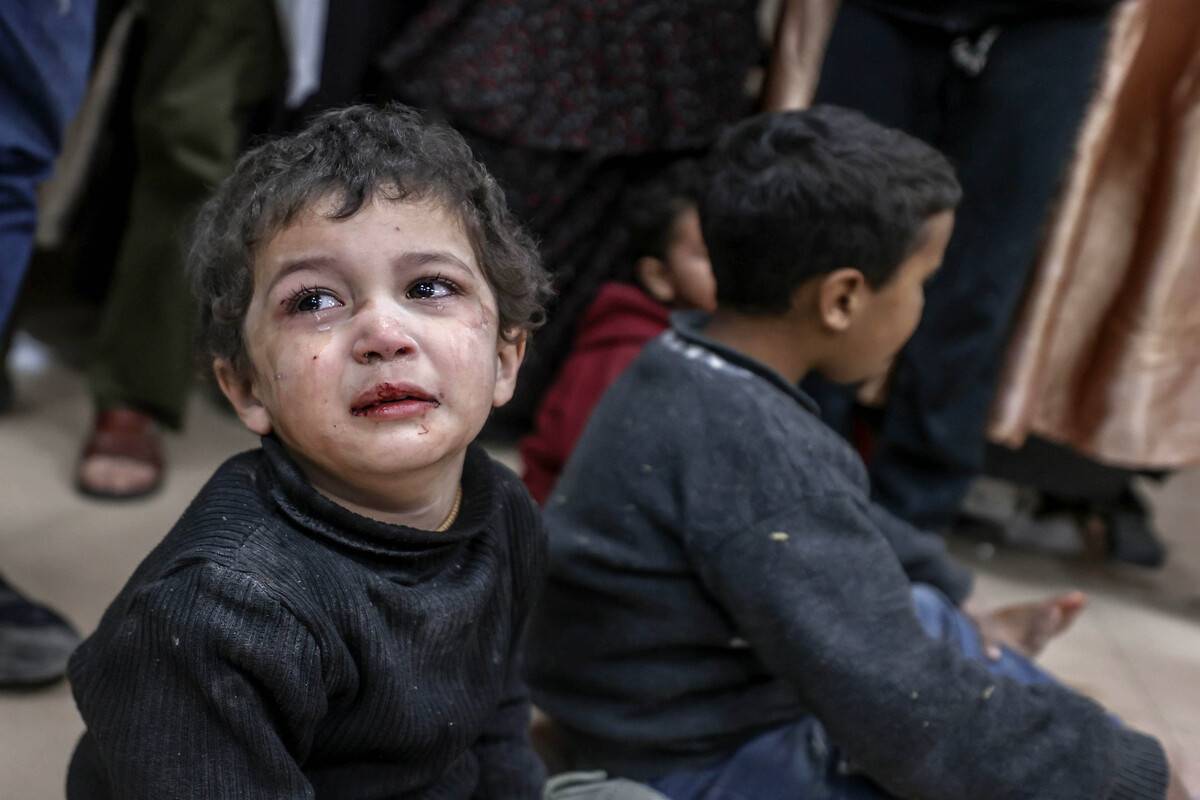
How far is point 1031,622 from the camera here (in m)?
1.50

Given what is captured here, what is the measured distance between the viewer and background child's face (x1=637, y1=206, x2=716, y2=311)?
1.79 metres

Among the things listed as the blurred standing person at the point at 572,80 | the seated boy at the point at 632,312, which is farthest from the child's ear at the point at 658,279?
the blurred standing person at the point at 572,80

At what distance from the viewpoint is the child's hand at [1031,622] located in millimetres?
1463

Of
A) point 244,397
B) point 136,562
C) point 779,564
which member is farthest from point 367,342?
point 136,562

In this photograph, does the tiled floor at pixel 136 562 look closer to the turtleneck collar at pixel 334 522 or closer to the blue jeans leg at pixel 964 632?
the blue jeans leg at pixel 964 632

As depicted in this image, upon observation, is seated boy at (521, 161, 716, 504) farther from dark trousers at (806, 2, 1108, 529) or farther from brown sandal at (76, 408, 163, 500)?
brown sandal at (76, 408, 163, 500)

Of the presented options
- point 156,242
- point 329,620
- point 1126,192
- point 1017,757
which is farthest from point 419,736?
point 1126,192

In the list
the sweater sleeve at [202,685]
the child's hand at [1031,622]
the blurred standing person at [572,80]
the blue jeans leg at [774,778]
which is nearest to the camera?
the sweater sleeve at [202,685]

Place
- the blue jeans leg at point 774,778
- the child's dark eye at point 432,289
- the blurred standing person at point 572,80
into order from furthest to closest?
the blurred standing person at point 572,80, the blue jeans leg at point 774,778, the child's dark eye at point 432,289

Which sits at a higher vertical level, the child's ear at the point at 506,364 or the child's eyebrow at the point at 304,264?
the child's eyebrow at the point at 304,264

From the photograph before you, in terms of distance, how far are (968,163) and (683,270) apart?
466 millimetres

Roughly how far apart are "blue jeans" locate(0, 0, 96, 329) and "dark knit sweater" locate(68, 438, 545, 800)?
57cm

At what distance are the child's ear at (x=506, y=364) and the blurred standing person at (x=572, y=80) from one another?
87cm

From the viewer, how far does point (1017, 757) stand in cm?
105
